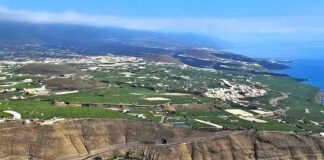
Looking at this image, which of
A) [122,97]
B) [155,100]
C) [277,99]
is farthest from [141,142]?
[277,99]

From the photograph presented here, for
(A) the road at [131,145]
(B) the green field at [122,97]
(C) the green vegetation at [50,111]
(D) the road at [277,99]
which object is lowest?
(D) the road at [277,99]

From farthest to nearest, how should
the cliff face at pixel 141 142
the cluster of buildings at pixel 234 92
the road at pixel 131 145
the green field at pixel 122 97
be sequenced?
the cluster of buildings at pixel 234 92
the green field at pixel 122 97
the road at pixel 131 145
the cliff face at pixel 141 142

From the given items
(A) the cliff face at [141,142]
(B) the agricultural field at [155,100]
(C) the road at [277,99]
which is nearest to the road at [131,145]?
(A) the cliff face at [141,142]

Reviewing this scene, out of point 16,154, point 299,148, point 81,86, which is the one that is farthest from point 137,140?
point 81,86

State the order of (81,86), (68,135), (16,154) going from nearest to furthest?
(16,154)
(68,135)
(81,86)

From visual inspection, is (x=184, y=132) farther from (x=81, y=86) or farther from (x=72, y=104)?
(x=81, y=86)

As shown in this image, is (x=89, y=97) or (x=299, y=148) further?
(x=89, y=97)

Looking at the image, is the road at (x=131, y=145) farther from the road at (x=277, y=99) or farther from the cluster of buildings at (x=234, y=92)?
the road at (x=277, y=99)

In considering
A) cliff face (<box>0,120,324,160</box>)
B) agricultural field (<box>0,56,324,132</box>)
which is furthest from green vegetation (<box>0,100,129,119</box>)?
cliff face (<box>0,120,324,160</box>)
